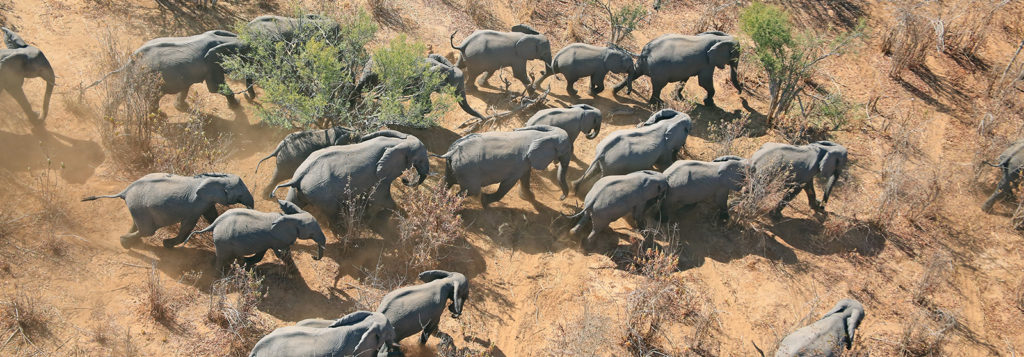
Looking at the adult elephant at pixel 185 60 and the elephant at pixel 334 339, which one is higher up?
the adult elephant at pixel 185 60

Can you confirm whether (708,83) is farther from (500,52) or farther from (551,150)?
(551,150)

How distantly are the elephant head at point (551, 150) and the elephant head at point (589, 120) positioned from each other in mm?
619

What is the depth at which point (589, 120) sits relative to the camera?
448 inches

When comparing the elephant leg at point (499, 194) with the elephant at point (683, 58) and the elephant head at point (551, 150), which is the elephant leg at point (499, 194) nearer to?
the elephant head at point (551, 150)

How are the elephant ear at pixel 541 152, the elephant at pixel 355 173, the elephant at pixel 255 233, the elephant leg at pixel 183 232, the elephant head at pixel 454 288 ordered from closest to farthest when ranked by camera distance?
the elephant head at pixel 454 288
the elephant at pixel 255 233
the elephant leg at pixel 183 232
the elephant at pixel 355 173
the elephant ear at pixel 541 152

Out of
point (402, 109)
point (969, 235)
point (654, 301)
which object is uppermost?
point (402, 109)

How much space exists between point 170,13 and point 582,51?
7.71 m

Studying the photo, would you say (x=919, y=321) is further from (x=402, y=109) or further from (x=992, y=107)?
(x=402, y=109)

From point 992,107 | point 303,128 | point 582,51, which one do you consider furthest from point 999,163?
point 303,128

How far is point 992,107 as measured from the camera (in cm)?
1382

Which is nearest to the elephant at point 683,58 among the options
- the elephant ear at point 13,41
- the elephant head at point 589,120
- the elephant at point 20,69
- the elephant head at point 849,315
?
the elephant head at point 589,120

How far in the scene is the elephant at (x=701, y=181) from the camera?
990 centimetres

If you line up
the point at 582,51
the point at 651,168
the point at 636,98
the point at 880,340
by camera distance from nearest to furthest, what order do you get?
the point at 880,340 → the point at 651,168 → the point at 582,51 → the point at 636,98

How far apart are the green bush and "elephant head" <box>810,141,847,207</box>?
5.75 meters
